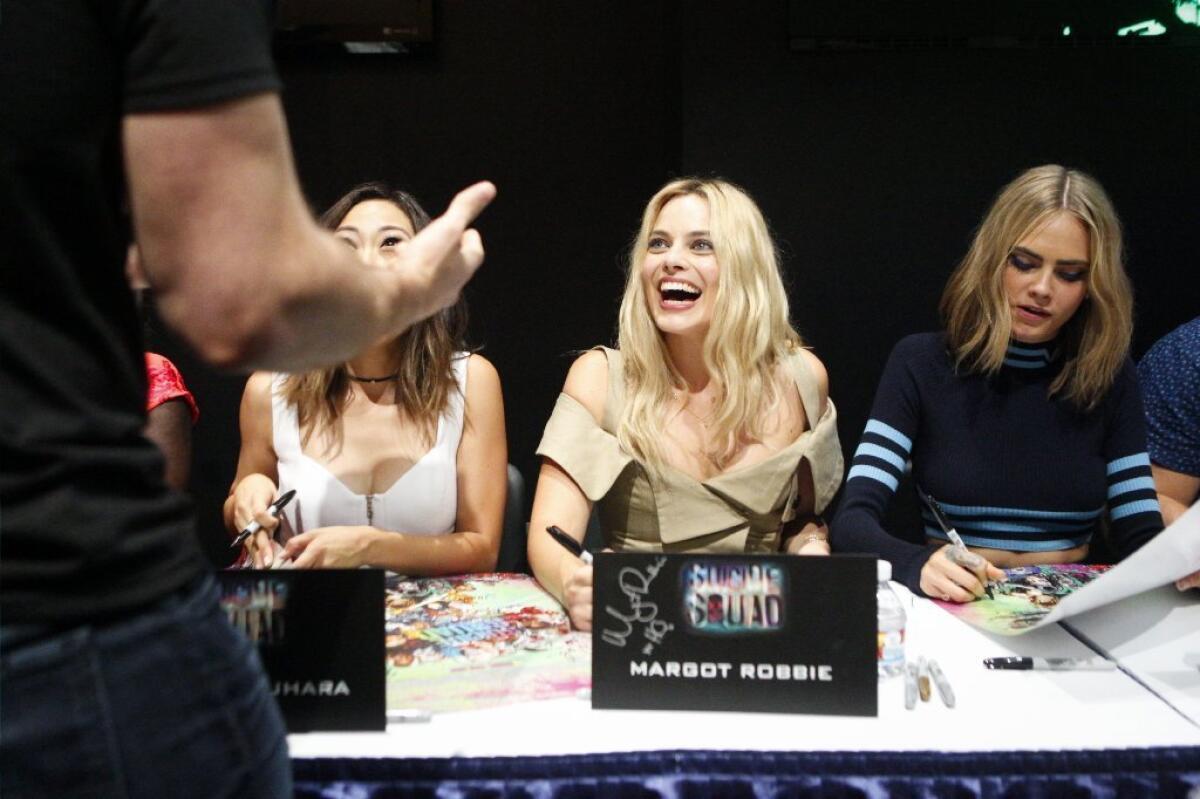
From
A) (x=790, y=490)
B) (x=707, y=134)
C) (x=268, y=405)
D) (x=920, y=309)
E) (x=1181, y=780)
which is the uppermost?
(x=707, y=134)

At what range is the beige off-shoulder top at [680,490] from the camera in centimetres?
195

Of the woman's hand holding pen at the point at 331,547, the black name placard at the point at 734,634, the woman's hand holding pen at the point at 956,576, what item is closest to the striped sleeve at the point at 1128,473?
the woman's hand holding pen at the point at 956,576

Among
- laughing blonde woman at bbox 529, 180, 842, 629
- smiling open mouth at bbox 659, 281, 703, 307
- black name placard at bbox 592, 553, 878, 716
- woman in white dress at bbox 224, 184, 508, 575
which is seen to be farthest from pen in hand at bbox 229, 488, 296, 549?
smiling open mouth at bbox 659, 281, 703, 307

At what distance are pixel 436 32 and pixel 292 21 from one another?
0.45m

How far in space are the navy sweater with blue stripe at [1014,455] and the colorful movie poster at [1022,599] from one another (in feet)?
0.95

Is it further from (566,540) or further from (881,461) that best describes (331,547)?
(881,461)

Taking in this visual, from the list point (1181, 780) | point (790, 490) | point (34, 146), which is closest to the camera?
point (34, 146)

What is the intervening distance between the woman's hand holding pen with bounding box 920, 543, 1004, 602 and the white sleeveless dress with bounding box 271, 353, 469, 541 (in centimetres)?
98

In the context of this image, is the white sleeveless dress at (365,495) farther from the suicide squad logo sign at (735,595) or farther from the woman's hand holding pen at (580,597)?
the suicide squad logo sign at (735,595)

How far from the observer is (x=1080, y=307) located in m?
2.18

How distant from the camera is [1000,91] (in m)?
2.79

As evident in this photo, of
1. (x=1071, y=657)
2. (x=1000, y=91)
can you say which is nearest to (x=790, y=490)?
(x=1071, y=657)

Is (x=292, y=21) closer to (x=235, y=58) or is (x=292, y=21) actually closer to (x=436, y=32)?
(x=436, y=32)
